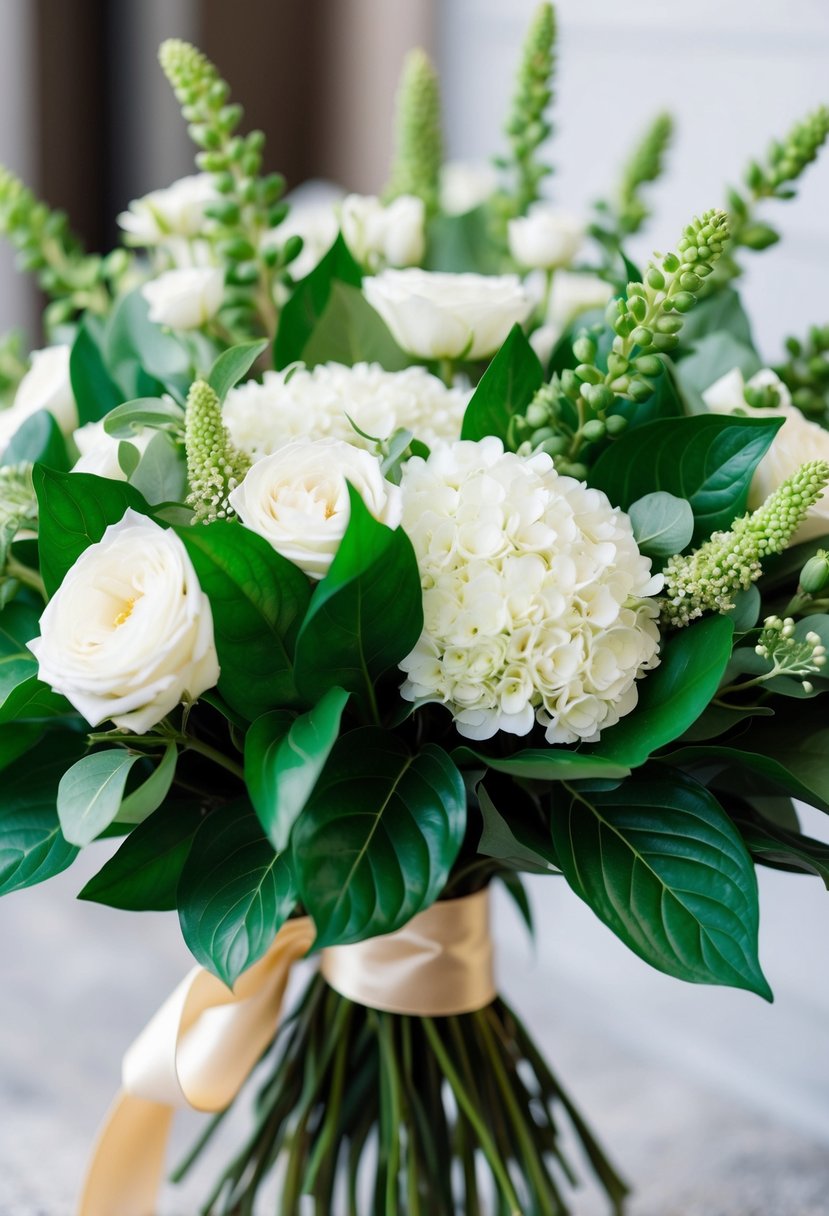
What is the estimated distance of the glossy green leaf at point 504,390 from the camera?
48 centimetres

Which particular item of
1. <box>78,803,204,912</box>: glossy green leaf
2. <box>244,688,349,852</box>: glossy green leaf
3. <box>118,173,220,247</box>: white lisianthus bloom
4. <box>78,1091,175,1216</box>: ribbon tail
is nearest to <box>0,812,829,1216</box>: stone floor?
<box>78,1091,175,1216</box>: ribbon tail

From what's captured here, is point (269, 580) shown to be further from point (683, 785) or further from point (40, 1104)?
point (40, 1104)

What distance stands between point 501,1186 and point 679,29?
0.82 m

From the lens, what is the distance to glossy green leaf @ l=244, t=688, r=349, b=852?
0.37 meters

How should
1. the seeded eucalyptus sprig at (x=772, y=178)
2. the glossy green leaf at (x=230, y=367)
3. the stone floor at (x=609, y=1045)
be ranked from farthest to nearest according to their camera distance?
the stone floor at (x=609, y=1045), the seeded eucalyptus sprig at (x=772, y=178), the glossy green leaf at (x=230, y=367)

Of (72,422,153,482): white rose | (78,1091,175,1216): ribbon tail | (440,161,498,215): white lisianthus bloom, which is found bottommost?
(78,1091,175,1216): ribbon tail

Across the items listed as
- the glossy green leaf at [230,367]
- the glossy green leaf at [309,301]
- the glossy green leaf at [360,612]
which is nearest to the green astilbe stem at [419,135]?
the glossy green leaf at [309,301]

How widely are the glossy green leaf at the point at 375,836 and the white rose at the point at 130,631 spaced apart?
0.19 feet

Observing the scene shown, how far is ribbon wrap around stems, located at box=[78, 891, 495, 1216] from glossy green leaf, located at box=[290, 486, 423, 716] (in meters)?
0.17

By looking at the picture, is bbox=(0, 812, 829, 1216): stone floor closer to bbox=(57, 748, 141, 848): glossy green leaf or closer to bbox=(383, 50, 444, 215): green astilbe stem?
bbox=(57, 748, 141, 848): glossy green leaf

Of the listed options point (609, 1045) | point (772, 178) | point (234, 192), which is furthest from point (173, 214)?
point (609, 1045)

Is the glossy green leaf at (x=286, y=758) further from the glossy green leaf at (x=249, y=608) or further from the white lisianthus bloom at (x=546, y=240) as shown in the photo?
the white lisianthus bloom at (x=546, y=240)

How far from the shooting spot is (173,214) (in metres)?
0.65

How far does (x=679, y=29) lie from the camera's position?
0.96 meters
